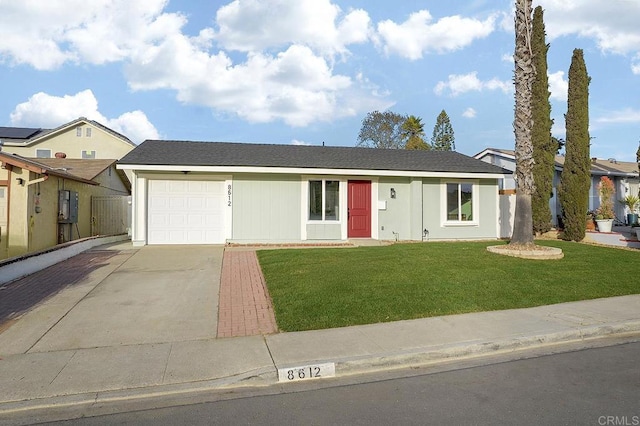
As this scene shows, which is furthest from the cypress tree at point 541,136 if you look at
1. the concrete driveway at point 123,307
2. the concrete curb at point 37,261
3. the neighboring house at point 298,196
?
the concrete curb at point 37,261

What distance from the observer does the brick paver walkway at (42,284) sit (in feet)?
23.2

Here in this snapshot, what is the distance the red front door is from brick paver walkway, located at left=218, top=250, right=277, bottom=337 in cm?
535

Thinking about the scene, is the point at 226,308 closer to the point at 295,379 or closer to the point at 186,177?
the point at 295,379

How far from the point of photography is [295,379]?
4547mm

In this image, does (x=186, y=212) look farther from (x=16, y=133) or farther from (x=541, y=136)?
(x=16, y=133)

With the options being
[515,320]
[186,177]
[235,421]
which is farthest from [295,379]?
[186,177]

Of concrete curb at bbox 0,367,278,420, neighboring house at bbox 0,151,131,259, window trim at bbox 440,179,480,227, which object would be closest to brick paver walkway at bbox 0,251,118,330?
neighboring house at bbox 0,151,131,259

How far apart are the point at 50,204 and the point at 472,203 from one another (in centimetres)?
1547

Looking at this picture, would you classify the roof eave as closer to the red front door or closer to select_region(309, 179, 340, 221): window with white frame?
select_region(309, 179, 340, 221): window with white frame

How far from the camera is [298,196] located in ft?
49.0

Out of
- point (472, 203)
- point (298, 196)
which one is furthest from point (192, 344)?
point (472, 203)

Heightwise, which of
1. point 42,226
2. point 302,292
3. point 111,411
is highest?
point 42,226

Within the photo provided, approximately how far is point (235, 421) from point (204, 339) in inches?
88.8

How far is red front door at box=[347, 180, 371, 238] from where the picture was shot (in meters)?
15.4
